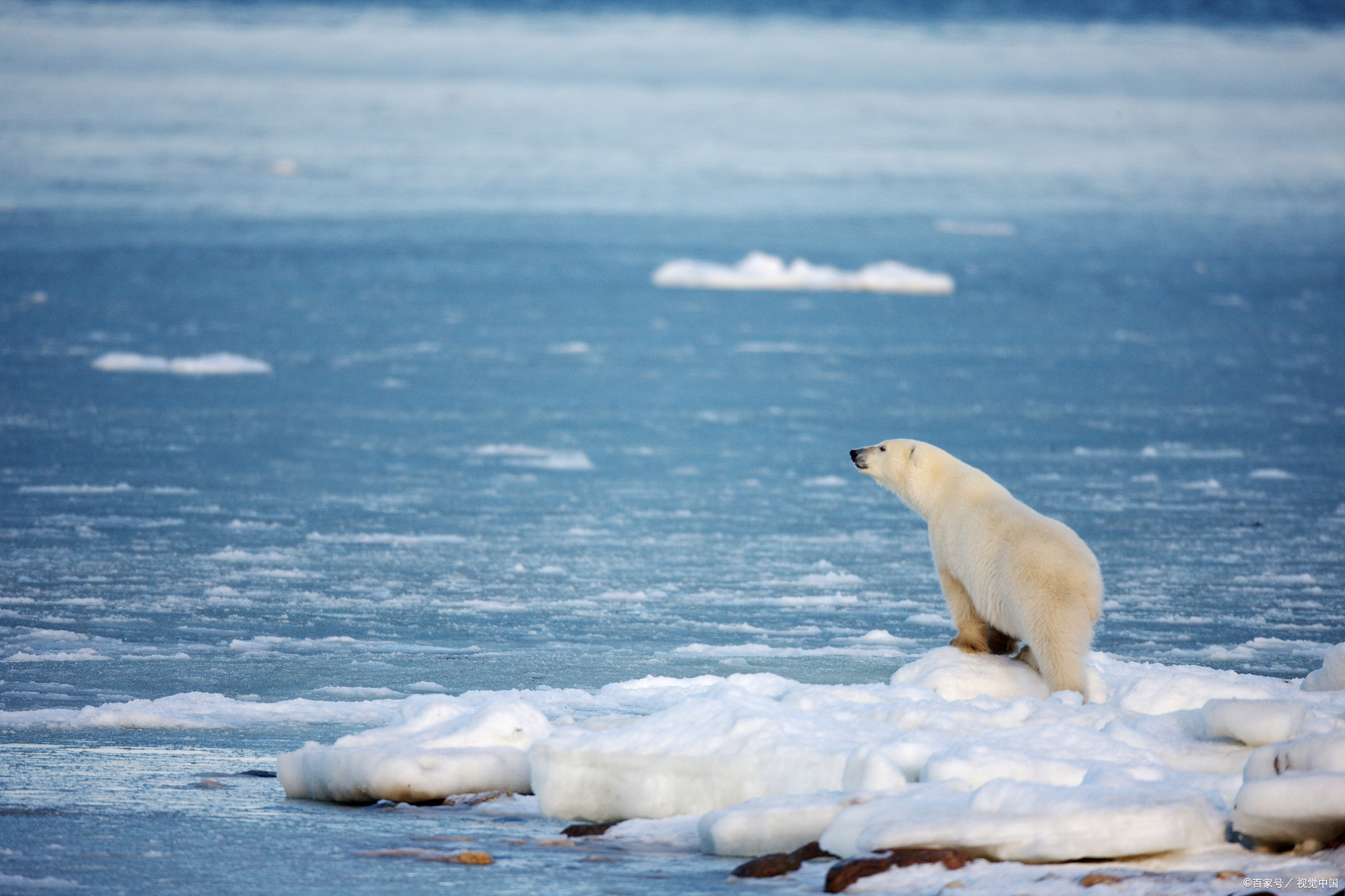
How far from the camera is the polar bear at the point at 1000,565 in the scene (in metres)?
4.11

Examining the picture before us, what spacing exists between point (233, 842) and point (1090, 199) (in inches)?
834

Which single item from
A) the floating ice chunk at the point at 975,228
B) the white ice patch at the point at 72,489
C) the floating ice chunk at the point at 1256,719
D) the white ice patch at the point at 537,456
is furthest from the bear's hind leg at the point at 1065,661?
the floating ice chunk at the point at 975,228

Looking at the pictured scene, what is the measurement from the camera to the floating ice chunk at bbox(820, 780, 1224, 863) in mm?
2949

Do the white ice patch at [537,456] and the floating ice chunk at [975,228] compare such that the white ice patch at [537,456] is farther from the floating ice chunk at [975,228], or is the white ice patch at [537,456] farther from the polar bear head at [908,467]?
the floating ice chunk at [975,228]

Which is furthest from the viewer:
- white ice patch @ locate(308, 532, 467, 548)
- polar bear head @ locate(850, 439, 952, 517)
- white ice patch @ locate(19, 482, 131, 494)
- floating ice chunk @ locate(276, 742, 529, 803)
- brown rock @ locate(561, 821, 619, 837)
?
white ice patch @ locate(19, 482, 131, 494)

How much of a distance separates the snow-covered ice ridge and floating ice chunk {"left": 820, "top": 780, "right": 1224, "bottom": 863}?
12049 millimetres

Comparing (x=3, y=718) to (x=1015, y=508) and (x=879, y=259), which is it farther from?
(x=879, y=259)

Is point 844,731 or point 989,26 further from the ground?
point 989,26

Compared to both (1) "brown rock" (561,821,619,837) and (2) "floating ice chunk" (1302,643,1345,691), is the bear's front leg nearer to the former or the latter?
(2) "floating ice chunk" (1302,643,1345,691)

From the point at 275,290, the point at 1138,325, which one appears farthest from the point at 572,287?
the point at 1138,325

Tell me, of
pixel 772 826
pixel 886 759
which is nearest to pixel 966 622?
pixel 886 759

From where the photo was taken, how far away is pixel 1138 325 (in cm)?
1335

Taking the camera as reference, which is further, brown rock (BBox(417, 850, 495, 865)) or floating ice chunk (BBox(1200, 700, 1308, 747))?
floating ice chunk (BBox(1200, 700, 1308, 747))

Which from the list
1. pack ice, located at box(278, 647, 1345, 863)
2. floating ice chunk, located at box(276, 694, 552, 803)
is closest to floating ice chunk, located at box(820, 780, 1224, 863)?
pack ice, located at box(278, 647, 1345, 863)
